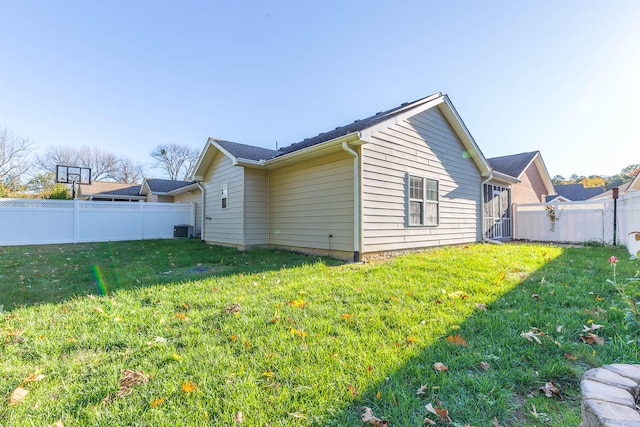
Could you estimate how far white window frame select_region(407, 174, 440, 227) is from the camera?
8.00 meters

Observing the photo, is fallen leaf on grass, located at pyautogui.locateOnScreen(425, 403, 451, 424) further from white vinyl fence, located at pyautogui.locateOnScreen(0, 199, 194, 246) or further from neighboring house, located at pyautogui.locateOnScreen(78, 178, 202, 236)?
neighboring house, located at pyautogui.locateOnScreen(78, 178, 202, 236)

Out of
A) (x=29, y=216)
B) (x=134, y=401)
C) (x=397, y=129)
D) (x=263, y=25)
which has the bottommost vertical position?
(x=134, y=401)

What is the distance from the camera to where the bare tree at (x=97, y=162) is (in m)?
30.5

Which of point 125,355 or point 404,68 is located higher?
point 404,68

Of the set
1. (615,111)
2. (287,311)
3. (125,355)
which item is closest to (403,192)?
(287,311)

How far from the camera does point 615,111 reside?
11.0 metres

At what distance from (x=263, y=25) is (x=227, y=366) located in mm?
10953

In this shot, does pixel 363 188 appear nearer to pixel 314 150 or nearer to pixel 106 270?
pixel 314 150

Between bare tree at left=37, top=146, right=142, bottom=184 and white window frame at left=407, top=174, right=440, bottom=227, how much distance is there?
3555cm

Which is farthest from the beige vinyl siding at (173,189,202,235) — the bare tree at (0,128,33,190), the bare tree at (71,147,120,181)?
the bare tree at (71,147,120,181)

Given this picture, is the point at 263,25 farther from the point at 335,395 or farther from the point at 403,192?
the point at 335,395

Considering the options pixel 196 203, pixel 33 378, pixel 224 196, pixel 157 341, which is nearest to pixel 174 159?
pixel 196 203

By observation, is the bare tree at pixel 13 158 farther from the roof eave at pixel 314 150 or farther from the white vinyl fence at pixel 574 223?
the white vinyl fence at pixel 574 223

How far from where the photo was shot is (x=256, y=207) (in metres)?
9.34
